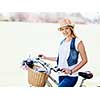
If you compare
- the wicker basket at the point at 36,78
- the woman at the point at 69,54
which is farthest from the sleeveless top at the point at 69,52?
the wicker basket at the point at 36,78

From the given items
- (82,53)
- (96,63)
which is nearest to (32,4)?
(82,53)

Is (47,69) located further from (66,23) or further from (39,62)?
(66,23)

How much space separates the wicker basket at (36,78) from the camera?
1.55 meters

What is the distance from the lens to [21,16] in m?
1.55

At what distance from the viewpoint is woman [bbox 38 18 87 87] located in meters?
1.57

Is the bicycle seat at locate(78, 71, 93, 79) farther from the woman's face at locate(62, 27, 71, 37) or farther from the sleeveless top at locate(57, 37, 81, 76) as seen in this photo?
the woman's face at locate(62, 27, 71, 37)

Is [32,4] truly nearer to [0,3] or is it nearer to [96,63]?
[0,3]

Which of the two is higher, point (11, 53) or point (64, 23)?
point (64, 23)

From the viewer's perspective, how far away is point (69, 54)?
5.16 ft

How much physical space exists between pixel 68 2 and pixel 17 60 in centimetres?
48

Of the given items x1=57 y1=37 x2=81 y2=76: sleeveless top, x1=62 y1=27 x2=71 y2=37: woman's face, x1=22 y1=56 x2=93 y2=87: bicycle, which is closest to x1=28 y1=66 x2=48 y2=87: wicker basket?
x1=22 y1=56 x2=93 y2=87: bicycle

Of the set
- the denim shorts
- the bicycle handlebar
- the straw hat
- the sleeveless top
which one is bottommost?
the denim shorts

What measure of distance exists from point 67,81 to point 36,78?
20cm

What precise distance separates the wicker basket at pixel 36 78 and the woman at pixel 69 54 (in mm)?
103
